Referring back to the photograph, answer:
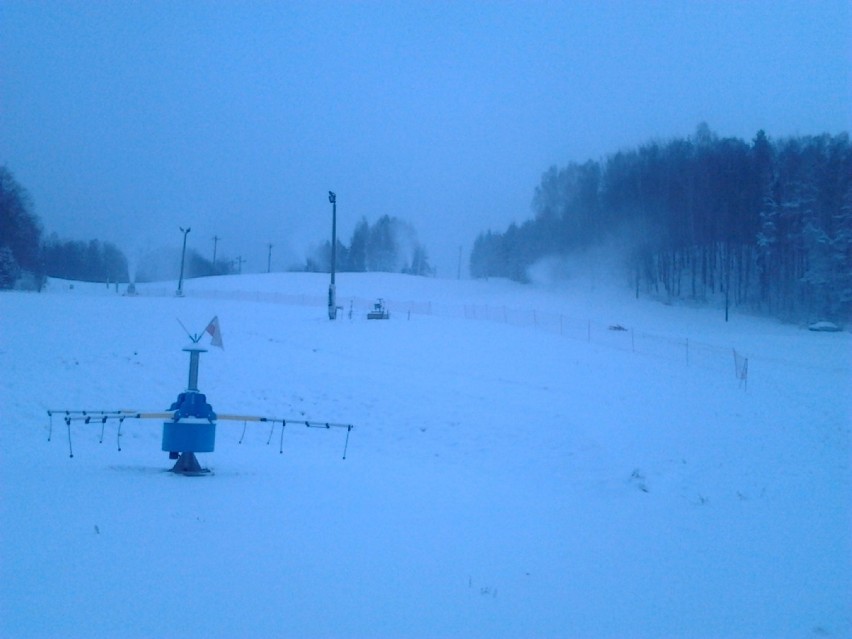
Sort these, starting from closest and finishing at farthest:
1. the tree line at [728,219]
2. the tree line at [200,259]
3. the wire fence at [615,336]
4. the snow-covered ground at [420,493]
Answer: the snow-covered ground at [420,493], the wire fence at [615,336], the tree line at [728,219], the tree line at [200,259]

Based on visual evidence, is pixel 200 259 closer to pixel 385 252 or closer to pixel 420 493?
pixel 385 252

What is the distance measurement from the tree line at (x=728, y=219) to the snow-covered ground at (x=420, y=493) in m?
26.8

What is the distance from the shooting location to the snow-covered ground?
5.89 metres

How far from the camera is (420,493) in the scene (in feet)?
36.0

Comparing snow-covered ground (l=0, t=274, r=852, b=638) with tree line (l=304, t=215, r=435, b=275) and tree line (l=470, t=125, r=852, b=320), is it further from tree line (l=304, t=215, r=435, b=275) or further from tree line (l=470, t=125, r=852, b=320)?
tree line (l=304, t=215, r=435, b=275)

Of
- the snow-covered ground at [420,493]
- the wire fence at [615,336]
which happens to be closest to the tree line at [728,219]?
the wire fence at [615,336]

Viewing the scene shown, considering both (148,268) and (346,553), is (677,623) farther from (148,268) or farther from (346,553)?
(148,268)

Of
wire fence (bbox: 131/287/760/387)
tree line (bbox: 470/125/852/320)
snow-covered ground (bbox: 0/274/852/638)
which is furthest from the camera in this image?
tree line (bbox: 470/125/852/320)

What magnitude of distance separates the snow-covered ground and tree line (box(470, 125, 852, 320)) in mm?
26753

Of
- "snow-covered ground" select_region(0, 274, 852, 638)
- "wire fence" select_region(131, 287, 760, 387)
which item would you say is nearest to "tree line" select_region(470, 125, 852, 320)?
"wire fence" select_region(131, 287, 760, 387)

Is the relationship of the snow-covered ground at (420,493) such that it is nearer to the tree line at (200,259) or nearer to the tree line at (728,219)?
the tree line at (728,219)

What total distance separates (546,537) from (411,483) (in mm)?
3662

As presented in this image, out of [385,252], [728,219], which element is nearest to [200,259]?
[385,252]

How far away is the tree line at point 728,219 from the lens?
51.1 m
